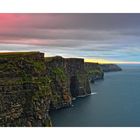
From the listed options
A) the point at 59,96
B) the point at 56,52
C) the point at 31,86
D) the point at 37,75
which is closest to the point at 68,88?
the point at 59,96

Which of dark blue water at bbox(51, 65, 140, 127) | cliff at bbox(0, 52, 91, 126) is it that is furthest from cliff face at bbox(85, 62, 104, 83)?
dark blue water at bbox(51, 65, 140, 127)

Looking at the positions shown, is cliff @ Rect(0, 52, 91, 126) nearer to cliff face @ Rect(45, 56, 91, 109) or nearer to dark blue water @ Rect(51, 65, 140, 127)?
dark blue water @ Rect(51, 65, 140, 127)

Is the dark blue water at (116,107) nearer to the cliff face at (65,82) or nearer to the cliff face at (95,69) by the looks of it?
the cliff face at (95,69)

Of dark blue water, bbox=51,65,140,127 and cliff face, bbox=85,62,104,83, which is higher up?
cliff face, bbox=85,62,104,83

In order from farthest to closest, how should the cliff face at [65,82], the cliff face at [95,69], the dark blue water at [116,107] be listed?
the cliff face at [65,82], the cliff face at [95,69], the dark blue water at [116,107]

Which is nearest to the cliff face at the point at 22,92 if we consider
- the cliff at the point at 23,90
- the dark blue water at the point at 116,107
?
the cliff at the point at 23,90

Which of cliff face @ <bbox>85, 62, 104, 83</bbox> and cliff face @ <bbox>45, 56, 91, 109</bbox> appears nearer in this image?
cliff face @ <bbox>85, 62, 104, 83</bbox>

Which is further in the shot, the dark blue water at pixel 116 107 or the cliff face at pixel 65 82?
the cliff face at pixel 65 82

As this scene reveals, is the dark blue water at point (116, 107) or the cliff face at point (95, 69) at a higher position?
the cliff face at point (95, 69)
